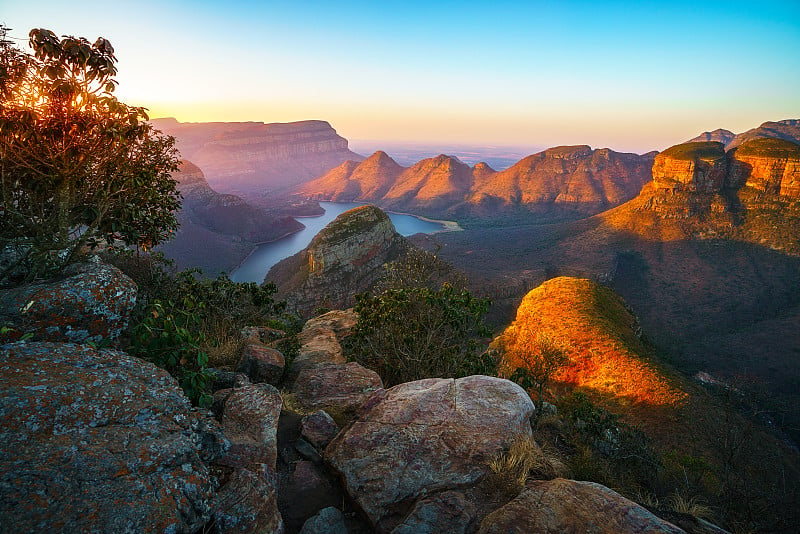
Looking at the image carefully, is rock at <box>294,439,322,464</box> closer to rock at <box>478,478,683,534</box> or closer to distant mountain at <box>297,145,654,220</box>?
rock at <box>478,478,683,534</box>

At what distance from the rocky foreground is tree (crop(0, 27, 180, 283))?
159cm

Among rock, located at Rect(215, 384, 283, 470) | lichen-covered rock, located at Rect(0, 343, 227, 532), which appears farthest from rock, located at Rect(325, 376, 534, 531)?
lichen-covered rock, located at Rect(0, 343, 227, 532)

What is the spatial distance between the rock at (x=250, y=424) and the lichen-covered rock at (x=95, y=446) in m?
0.62

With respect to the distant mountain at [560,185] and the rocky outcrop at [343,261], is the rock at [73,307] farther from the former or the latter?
the distant mountain at [560,185]

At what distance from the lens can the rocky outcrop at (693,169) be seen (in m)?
78.9

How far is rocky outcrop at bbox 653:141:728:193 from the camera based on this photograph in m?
78.9

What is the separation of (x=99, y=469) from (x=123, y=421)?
0.67m

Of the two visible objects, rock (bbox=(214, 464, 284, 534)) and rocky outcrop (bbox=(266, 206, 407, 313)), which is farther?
rocky outcrop (bbox=(266, 206, 407, 313))

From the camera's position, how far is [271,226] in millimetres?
141125

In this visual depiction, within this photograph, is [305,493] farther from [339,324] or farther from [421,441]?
[339,324]

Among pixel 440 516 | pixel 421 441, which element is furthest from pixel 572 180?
pixel 440 516

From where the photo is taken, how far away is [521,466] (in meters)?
5.52

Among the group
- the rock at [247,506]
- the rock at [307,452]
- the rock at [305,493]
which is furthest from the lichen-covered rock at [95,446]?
the rock at [307,452]

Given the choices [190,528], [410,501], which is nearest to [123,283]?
[190,528]
